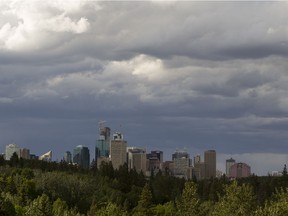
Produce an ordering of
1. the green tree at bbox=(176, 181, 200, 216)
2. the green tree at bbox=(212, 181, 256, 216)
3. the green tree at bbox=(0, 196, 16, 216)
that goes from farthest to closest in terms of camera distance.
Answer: the green tree at bbox=(176, 181, 200, 216)
the green tree at bbox=(0, 196, 16, 216)
the green tree at bbox=(212, 181, 256, 216)

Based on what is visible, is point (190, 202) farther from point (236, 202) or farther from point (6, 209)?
point (6, 209)

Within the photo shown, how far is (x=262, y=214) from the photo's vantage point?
7694 centimetres

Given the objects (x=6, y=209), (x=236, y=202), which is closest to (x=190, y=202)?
(x=236, y=202)

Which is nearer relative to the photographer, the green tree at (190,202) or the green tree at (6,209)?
the green tree at (6,209)

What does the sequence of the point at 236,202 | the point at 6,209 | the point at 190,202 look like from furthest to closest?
the point at 190,202 → the point at 6,209 → the point at 236,202

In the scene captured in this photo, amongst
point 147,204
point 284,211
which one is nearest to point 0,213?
point 284,211

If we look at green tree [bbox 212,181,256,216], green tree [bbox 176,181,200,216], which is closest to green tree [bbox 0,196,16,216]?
green tree [bbox 176,181,200,216]

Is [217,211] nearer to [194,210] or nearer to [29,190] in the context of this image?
[194,210]

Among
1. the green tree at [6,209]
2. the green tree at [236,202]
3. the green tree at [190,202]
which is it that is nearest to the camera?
the green tree at [236,202]

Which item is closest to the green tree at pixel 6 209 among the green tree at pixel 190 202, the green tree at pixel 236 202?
the green tree at pixel 190 202

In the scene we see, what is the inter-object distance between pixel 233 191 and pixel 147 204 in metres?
62.9

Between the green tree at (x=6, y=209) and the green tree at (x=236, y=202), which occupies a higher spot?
the green tree at (x=236, y=202)

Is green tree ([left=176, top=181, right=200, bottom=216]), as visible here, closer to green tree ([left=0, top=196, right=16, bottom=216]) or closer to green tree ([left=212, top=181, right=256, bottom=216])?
green tree ([left=212, top=181, right=256, bottom=216])

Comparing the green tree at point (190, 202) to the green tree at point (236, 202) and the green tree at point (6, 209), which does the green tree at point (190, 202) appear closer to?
the green tree at point (236, 202)
